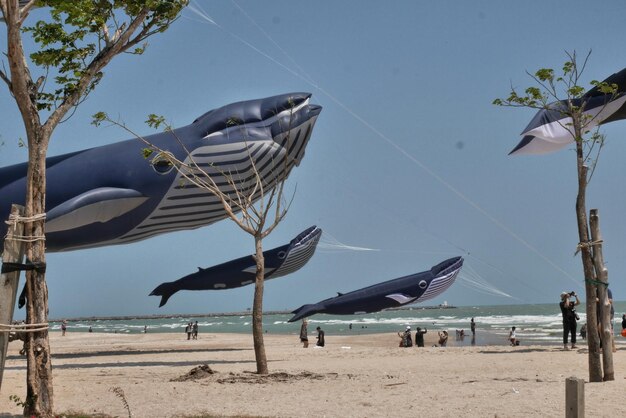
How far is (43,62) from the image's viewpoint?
31.3 ft

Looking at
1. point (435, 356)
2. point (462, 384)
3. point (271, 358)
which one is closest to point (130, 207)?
point (271, 358)

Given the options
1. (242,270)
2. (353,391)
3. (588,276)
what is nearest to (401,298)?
(242,270)

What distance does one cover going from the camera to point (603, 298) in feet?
44.0

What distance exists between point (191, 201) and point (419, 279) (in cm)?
1229

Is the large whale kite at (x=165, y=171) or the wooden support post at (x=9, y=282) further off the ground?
the large whale kite at (x=165, y=171)

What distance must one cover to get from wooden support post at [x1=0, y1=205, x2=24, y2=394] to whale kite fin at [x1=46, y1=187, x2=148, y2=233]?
49.9 ft

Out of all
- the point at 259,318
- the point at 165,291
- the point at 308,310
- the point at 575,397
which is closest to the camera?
the point at 575,397

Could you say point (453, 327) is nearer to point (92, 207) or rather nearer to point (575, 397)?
point (92, 207)

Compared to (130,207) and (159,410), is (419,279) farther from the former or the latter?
(159,410)

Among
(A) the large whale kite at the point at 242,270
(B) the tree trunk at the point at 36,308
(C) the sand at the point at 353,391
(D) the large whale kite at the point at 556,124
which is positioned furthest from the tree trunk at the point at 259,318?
(A) the large whale kite at the point at 242,270

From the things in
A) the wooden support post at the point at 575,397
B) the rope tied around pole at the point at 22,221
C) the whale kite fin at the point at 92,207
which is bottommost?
the wooden support post at the point at 575,397

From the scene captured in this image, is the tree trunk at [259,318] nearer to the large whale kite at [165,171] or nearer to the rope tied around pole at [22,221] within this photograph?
the large whale kite at [165,171]

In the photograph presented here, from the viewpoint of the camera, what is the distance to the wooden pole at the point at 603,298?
43.4 feet

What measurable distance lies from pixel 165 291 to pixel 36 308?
72.0ft
